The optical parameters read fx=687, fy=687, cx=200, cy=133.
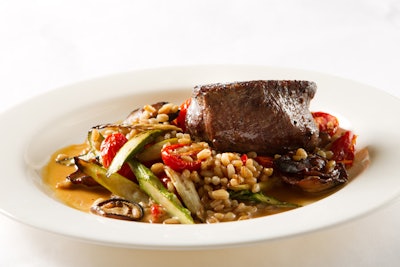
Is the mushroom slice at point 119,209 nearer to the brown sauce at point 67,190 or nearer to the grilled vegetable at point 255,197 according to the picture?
the brown sauce at point 67,190

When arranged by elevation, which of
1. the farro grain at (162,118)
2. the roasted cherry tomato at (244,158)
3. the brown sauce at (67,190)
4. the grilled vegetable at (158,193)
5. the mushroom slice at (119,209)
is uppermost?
the farro grain at (162,118)

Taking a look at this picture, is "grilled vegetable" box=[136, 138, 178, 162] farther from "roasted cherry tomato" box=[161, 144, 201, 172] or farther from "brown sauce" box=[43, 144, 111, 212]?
"brown sauce" box=[43, 144, 111, 212]

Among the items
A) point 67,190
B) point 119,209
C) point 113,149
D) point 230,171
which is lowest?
point 67,190

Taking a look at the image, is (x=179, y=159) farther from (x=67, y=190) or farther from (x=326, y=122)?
(x=326, y=122)

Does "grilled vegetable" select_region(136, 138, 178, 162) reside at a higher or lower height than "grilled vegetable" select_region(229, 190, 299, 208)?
higher

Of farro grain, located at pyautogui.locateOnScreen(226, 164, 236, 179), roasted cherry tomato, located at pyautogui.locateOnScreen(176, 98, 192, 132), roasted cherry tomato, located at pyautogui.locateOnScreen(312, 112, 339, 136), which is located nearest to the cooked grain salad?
farro grain, located at pyautogui.locateOnScreen(226, 164, 236, 179)

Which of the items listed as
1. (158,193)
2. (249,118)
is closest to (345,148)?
(249,118)

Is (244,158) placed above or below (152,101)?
above

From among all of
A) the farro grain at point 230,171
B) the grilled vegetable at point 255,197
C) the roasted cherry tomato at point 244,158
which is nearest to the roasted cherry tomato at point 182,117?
the roasted cherry tomato at point 244,158
